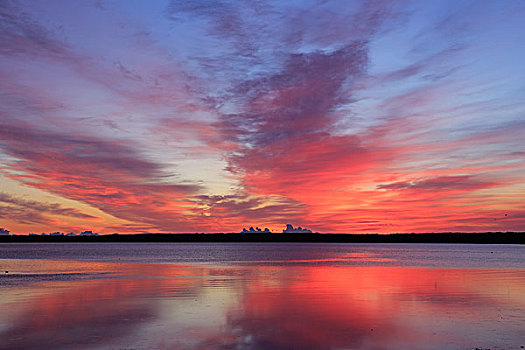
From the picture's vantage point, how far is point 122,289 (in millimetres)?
33094

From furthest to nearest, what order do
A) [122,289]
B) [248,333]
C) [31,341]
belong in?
[122,289] → [248,333] → [31,341]

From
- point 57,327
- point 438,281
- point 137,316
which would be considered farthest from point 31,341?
point 438,281

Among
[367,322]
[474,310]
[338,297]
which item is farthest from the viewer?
[338,297]

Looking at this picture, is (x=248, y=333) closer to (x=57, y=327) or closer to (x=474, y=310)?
(x=57, y=327)

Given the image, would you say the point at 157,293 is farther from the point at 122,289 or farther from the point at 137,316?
the point at 137,316

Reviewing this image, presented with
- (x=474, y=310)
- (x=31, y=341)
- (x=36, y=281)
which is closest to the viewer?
(x=31, y=341)

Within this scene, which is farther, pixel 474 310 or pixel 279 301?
pixel 279 301

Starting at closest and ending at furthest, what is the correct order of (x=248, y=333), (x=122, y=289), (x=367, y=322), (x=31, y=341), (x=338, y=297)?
(x=31, y=341) → (x=248, y=333) → (x=367, y=322) → (x=338, y=297) → (x=122, y=289)

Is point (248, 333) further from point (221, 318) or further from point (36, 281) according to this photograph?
point (36, 281)

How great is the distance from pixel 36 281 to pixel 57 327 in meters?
23.0

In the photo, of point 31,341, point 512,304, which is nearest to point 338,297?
point 512,304

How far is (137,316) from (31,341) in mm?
5793

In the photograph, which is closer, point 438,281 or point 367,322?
point 367,322

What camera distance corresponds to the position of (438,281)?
133ft
